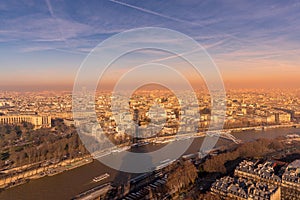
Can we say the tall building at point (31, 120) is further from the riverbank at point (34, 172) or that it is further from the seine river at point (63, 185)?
→ the seine river at point (63, 185)

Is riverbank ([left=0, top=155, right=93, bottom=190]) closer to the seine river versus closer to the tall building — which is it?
the seine river

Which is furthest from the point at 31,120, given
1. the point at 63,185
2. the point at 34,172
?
the point at 63,185

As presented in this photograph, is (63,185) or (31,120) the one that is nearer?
(63,185)

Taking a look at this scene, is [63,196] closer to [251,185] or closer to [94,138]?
[94,138]

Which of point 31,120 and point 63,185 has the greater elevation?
point 31,120

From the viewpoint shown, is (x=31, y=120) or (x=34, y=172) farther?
(x=31, y=120)

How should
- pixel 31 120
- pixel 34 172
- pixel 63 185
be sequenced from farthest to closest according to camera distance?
pixel 31 120 → pixel 34 172 → pixel 63 185

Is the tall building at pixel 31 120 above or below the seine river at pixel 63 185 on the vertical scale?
above

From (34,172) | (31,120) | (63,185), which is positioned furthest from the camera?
(31,120)

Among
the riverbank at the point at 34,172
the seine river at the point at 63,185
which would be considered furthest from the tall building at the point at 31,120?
the seine river at the point at 63,185

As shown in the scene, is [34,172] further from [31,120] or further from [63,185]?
[31,120]

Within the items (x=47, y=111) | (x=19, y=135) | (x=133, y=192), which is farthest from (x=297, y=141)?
(x=47, y=111)

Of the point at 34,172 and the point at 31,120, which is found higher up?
the point at 31,120
